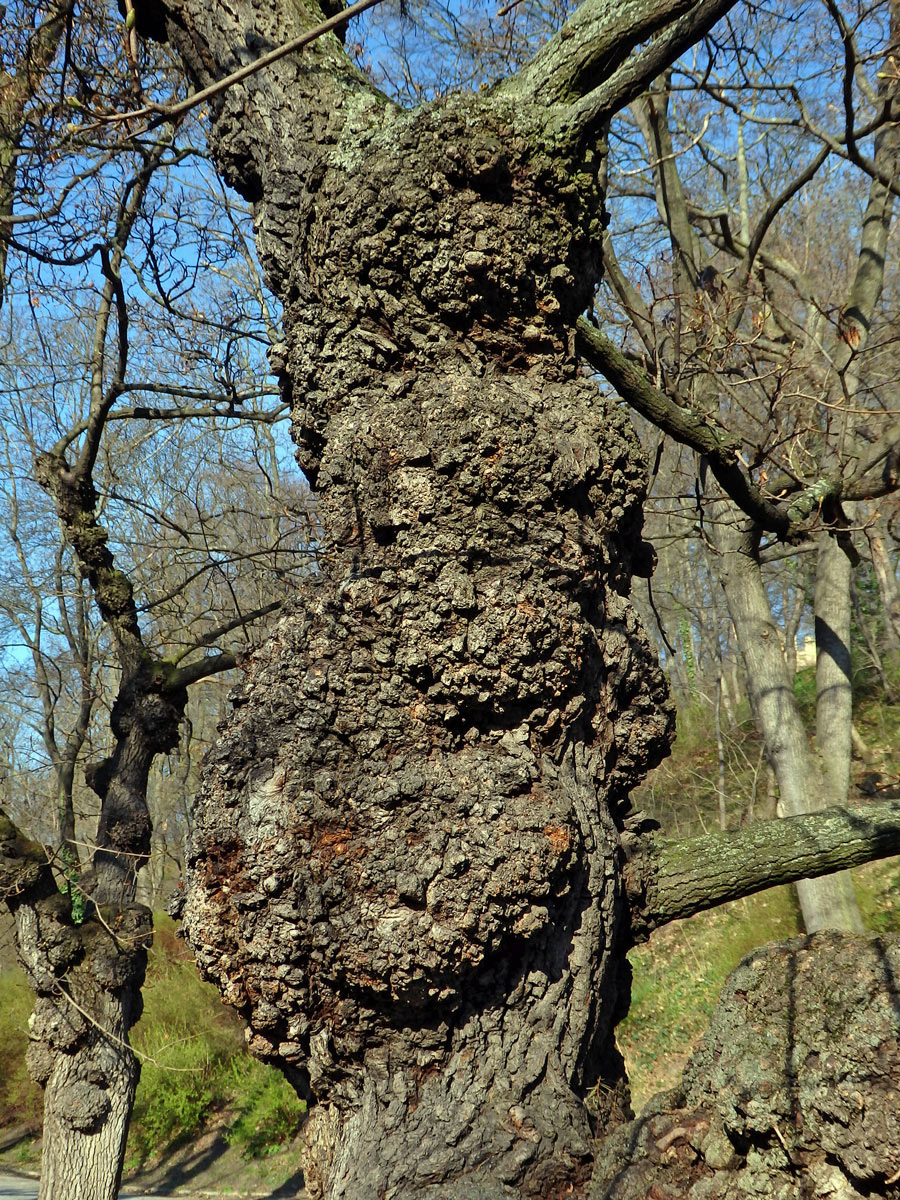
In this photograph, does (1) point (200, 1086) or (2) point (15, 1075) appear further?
(2) point (15, 1075)

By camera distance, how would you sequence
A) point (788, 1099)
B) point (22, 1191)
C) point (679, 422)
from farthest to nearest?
1. point (22, 1191)
2. point (679, 422)
3. point (788, 1099)

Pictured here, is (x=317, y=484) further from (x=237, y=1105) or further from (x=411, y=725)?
(x=237, y=1105)

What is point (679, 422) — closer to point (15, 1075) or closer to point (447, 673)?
point (447, 673)

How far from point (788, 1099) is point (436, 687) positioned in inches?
47.3

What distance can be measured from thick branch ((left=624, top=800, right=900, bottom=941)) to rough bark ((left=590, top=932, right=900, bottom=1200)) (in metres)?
0.44

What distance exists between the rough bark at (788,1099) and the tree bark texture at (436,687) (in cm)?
21

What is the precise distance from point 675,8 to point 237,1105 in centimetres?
1196

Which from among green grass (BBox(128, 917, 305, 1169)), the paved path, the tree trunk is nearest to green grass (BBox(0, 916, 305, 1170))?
green grass (BBox(128, 917, 305, 1169))

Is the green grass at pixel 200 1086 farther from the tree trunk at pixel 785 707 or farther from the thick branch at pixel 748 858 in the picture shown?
the thick branch at pixel 748 858

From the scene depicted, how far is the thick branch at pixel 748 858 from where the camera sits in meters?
2.53

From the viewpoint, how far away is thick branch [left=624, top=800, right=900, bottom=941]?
8.30 feet

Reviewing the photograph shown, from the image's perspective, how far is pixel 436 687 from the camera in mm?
2225

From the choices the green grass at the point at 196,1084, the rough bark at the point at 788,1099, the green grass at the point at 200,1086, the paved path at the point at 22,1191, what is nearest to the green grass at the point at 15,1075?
the green grass at the point at 196,1084

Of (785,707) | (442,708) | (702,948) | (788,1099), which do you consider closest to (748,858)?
(788,1099)
